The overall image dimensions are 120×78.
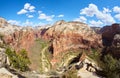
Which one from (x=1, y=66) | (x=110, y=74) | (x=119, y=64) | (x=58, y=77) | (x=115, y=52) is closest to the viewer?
(x=1, y=66)

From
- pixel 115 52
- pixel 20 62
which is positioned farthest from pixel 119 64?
pixel 115 52

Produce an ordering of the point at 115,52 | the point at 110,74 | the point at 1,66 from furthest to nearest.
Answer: the point at 115,52
the point at 110,74
the point at 1,66

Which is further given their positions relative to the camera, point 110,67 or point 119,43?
point 119,43

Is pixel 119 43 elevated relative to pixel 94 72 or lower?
elevated

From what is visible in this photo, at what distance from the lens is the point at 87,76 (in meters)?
97.1

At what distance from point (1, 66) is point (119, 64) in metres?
50.8

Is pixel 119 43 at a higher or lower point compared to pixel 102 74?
higher

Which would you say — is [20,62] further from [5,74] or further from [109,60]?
Answer: [5,74]

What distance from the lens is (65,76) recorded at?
232ft

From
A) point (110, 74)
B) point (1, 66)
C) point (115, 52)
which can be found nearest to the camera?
point (1, 66)

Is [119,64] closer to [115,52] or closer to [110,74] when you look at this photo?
[110,74]

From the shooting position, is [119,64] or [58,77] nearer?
[58,77]

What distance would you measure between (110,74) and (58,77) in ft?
80.5

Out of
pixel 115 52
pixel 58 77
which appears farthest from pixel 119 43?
pixel 58 77
